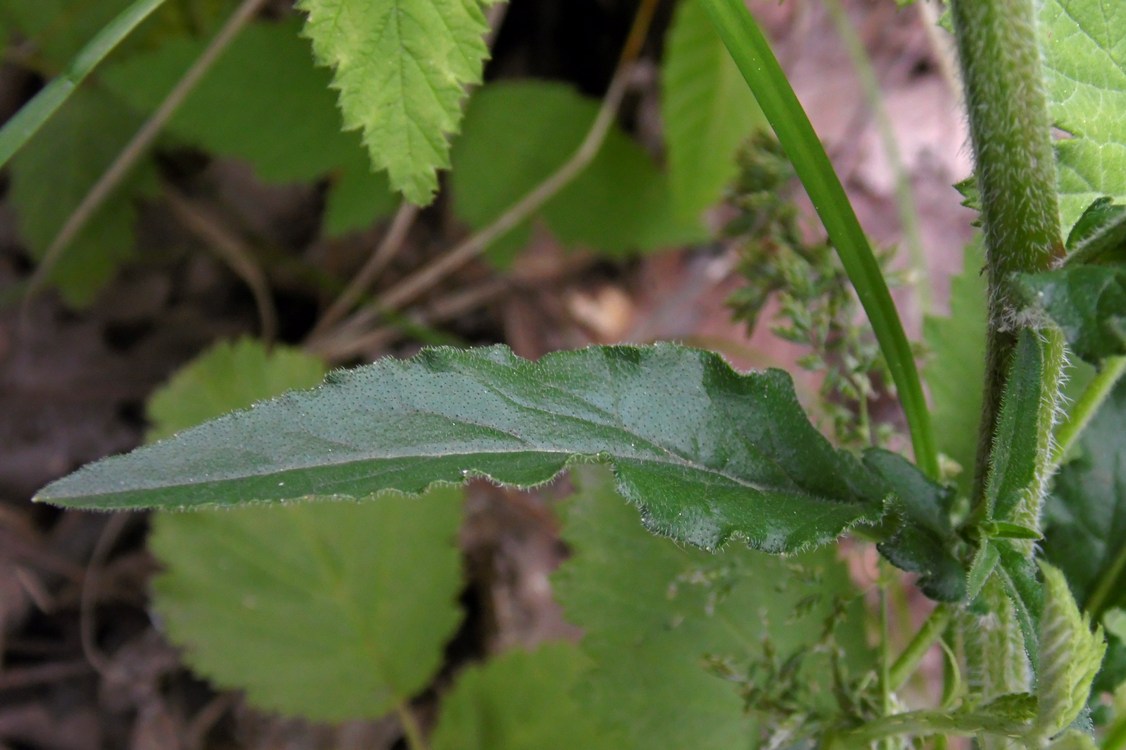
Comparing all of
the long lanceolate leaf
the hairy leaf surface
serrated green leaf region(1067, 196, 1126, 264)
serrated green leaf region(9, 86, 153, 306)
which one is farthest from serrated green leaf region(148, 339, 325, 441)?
serrated green leaf region(1067, 196, 1126, 264)

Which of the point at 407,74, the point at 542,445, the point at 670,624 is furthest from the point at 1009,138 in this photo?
the point at 670,624

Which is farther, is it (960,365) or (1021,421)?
(960,365)

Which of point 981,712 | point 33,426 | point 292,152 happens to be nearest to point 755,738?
point 981,712

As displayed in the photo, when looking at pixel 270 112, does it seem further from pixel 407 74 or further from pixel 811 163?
pixel 811 163

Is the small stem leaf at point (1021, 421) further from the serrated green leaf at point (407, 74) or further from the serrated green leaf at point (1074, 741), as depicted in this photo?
the serrated green leaf at point (407, 74)

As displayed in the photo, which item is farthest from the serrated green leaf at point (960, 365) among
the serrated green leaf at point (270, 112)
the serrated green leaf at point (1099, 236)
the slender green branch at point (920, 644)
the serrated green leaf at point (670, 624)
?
the serrated green leaf at point (270, 112)

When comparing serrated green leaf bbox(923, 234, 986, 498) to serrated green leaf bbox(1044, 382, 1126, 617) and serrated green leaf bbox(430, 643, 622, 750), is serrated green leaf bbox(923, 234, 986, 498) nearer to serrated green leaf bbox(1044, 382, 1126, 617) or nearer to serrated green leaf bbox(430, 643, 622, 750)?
serrated green leaf bbox(1044, 382, 1126, 617)
